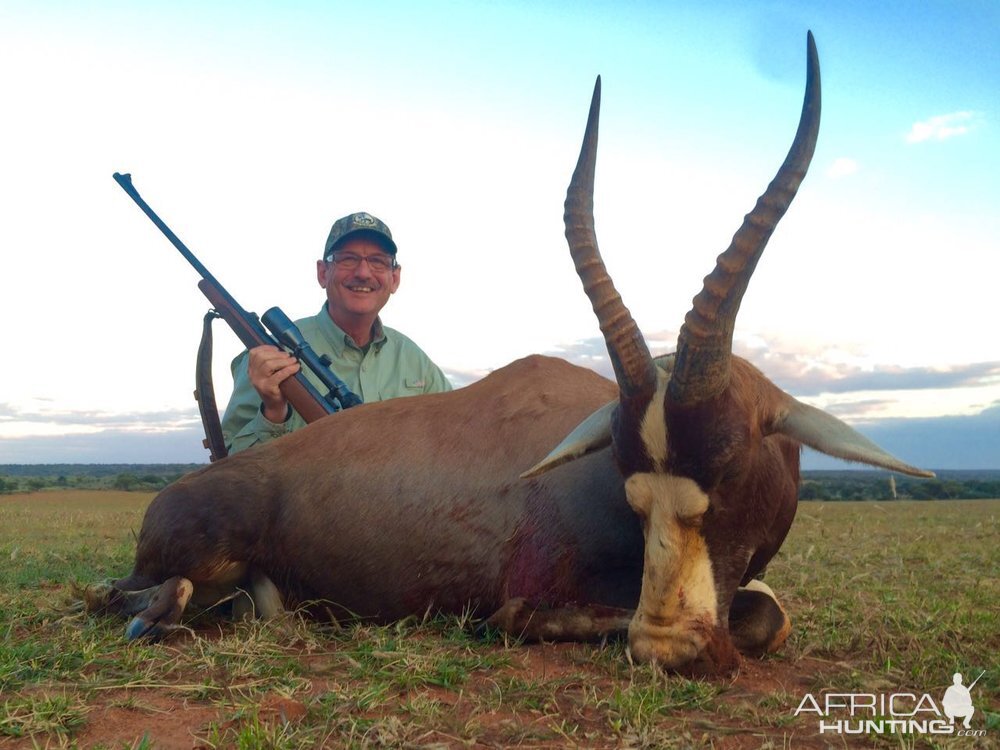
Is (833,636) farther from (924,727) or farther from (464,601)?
(464,601)

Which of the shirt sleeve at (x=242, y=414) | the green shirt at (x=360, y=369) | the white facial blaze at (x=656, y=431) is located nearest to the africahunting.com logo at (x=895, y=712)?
the white facial blaze at (x=656, y=431)

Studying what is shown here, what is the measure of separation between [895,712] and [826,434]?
1.08 meters

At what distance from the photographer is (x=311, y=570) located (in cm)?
459

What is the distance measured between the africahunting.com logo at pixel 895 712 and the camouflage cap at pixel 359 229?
518 centimetres

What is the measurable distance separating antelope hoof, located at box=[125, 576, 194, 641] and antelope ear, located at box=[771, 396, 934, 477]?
285cm

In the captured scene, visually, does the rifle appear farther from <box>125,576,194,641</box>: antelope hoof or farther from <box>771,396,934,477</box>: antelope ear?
<box>771,396,934,477</box>: antelope ear

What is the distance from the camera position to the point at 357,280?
7344mm

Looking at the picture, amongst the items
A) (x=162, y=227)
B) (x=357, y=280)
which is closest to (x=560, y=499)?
(x=357, y=280)

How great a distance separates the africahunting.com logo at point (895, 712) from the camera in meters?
2.89

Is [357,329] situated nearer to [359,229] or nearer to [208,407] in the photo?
[359,229]

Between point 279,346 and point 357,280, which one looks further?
point 357,280

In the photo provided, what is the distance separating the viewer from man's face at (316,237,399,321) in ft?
24.1

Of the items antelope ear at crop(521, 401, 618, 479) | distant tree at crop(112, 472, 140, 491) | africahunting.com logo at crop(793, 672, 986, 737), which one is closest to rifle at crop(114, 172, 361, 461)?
antelope ear at crop(521, 401, 618, 479)

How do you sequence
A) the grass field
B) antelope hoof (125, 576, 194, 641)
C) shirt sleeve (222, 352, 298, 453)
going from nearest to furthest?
1. the grass field
2. antelope hoof (125, 576, 194, 641)
3. shirt sleeve (222, 352, 298, 453)
